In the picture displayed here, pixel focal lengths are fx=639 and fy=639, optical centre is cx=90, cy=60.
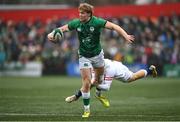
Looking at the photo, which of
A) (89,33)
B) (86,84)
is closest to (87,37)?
(89,33)

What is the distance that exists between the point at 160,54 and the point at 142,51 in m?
1.06

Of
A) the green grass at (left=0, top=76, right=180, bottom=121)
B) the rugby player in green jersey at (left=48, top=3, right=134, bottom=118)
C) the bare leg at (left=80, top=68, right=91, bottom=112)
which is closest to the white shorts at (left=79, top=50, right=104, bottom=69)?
the rugby player in green jersey at (left=48, top=3, right=134, bottom=118)

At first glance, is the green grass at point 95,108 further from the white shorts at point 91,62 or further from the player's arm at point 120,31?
the player's arm at point 120,31

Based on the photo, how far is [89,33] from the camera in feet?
46.5

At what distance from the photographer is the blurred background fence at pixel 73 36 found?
114 feet

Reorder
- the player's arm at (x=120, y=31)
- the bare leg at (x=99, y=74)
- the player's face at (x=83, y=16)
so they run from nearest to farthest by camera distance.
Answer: the player's face at (x=83, y=16) < the player's arm at (x=120, y=31) < the bare leg at (x=99, y=74)

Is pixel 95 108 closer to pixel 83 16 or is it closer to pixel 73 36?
pixel 83 16

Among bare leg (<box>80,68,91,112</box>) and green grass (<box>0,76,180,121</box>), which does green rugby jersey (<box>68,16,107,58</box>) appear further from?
green grass (<box>0,76,180,121</box>)

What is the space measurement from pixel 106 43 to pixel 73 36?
2.40 m

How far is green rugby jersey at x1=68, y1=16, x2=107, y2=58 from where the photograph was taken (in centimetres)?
1414

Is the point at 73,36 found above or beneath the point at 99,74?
beneath

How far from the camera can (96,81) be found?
52.6 feet

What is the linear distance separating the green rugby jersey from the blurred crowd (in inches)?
774

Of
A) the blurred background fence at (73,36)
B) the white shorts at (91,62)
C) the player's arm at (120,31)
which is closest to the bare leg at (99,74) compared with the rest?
the white shorts at (91,62)
